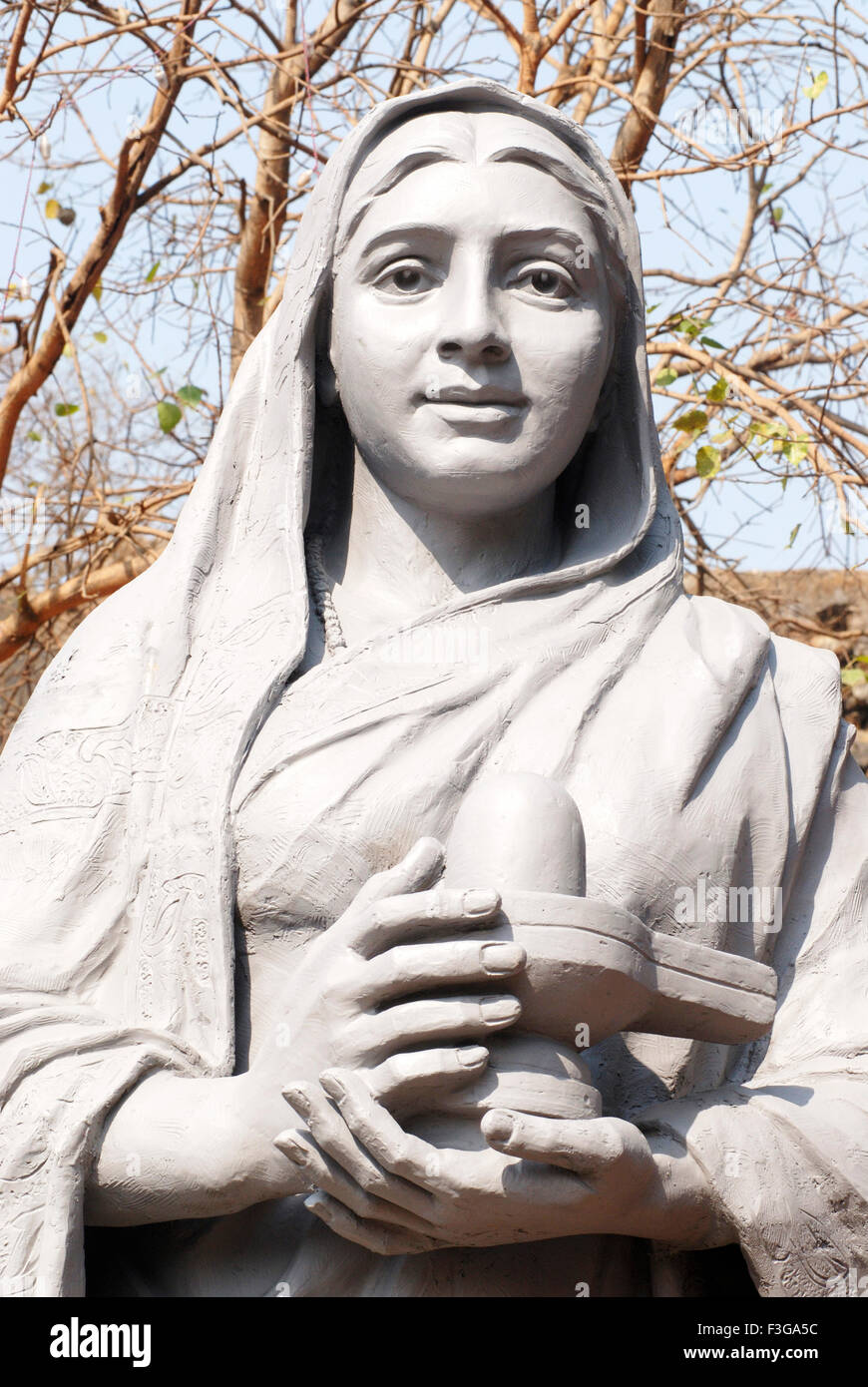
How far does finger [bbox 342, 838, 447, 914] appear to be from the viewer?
3566 millimetres

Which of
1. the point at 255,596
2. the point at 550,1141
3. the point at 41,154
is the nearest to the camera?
the point at 550,1141

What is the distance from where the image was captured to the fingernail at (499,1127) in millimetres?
3287

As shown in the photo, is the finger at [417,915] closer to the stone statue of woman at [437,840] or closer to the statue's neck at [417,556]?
the stone statue of woman at [437,840]

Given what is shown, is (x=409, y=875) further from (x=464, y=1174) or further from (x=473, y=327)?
(x=473, y=327)

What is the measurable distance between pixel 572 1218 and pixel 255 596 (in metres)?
1.34

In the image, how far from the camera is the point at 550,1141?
3.35 meters

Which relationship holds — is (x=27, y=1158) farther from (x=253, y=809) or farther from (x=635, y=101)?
(x=635, y=101)

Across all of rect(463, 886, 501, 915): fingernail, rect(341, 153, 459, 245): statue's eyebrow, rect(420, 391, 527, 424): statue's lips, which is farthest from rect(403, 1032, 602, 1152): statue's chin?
rect(341, 153, 459, 245): statue's eyebrow

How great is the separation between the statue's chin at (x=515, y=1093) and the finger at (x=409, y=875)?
0.88 ft

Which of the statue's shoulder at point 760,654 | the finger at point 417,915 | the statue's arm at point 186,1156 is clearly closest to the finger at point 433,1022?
the finger at point 417,915

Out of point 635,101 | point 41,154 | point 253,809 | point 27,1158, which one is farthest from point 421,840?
point 41,154

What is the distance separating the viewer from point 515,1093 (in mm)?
3430

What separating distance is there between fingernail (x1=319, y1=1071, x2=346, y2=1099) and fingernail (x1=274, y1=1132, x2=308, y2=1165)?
11cm
